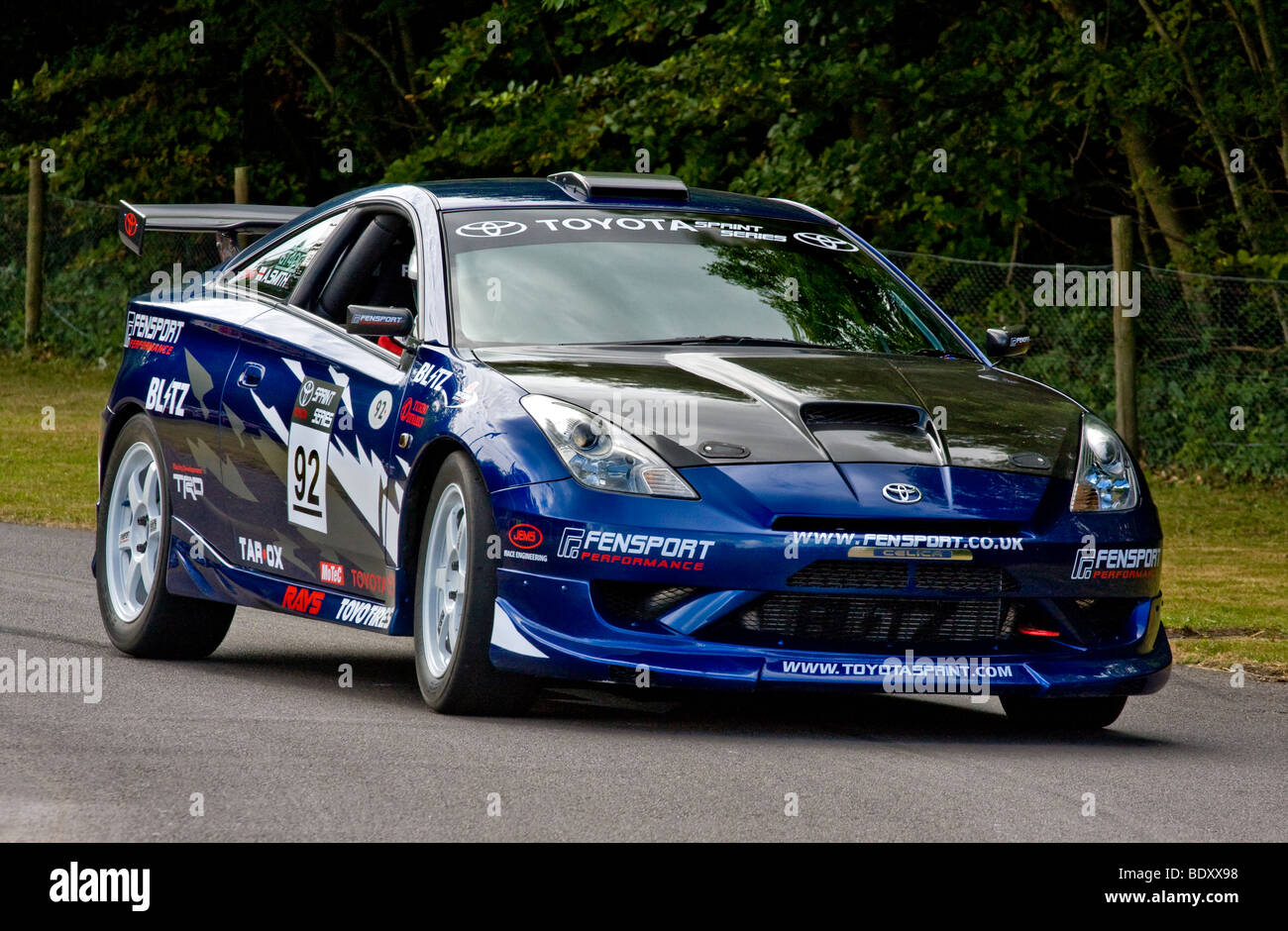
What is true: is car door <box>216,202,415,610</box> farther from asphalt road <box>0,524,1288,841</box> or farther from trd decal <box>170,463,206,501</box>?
asphalt road <box>0,524,1288,841</box>

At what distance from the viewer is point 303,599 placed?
7488mm

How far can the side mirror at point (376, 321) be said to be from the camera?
703cm

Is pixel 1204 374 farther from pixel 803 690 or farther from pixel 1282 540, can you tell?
pixel 803 690

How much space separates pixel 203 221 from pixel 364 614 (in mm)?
2878

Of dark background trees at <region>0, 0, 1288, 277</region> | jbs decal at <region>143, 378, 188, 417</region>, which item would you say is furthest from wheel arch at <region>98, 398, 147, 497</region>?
dark background trees at <region>0, 0, 1288, 277</region>

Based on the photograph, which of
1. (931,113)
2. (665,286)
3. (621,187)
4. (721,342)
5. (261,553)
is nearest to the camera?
(721,342)

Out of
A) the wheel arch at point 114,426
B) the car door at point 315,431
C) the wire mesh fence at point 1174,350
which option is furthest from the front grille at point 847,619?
the wire mesh fence at point 1174,350

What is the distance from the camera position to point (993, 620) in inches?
257

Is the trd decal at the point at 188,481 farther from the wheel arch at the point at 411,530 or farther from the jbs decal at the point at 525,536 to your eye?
the jbs decal at the point at 525,536

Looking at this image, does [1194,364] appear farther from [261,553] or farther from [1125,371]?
[261,553]

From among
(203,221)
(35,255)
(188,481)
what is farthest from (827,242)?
(35,255)

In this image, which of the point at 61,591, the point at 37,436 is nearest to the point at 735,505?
the point at 61,591

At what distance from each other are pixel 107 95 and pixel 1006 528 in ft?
83.6

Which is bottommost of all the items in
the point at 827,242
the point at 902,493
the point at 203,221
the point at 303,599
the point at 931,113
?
the point at 303,599
